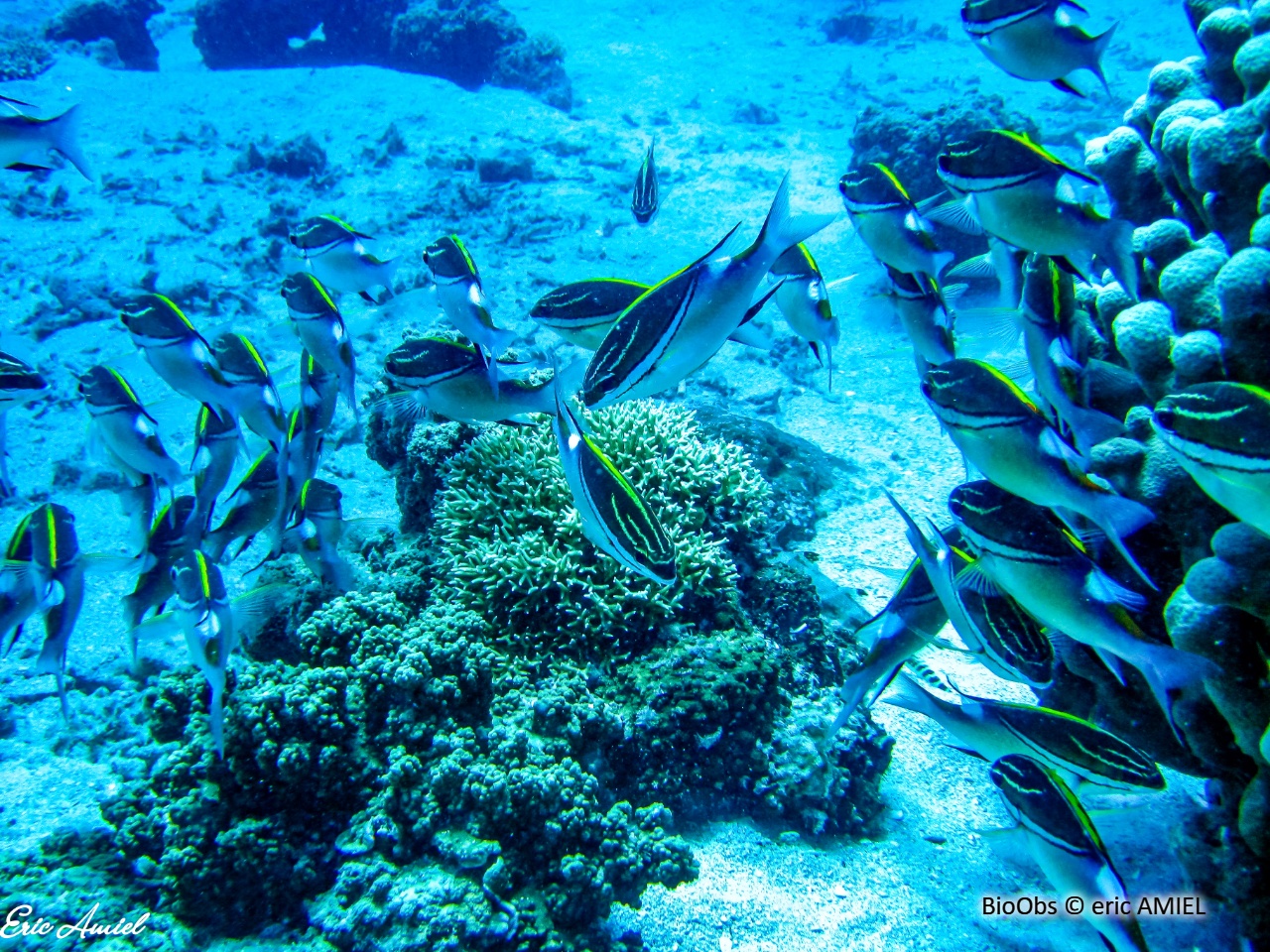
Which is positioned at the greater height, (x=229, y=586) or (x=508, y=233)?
(x=508, y=233)

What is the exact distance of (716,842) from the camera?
3.25 m

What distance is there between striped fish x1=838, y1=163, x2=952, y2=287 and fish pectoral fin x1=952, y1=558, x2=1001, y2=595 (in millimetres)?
1462

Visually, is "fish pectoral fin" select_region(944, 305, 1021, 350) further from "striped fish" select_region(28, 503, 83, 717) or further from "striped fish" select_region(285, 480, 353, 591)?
"striped fish" select_region(28, 503, 83, 717)

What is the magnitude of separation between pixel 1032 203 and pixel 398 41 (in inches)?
868

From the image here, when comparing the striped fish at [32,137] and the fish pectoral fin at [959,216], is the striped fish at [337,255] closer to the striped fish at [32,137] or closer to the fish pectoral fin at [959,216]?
the striped fish at [32,137]

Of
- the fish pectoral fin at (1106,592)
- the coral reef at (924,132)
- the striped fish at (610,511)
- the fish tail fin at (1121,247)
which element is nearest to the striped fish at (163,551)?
the striped fish at (610,511)

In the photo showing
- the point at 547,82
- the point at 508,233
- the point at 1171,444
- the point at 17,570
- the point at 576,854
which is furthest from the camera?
the point at 547,82

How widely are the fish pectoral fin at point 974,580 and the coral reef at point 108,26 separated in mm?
25481

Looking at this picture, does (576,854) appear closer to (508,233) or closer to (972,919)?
(972,919)

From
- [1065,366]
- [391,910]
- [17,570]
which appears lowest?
[391,910]

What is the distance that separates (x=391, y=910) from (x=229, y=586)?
382cm

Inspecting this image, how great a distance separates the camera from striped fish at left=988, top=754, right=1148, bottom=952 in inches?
73.2

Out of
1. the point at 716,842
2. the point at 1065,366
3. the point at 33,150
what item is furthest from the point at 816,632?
the point at 33,150

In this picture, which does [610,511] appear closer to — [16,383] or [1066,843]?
[1066,843]
